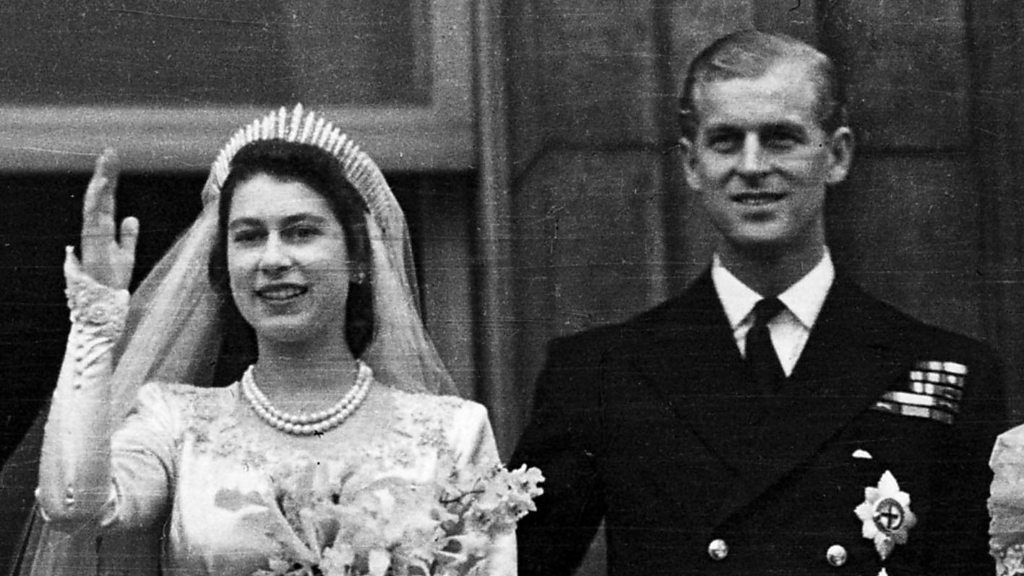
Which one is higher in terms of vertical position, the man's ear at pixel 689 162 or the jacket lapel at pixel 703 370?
the man's ear at pixel 689 162

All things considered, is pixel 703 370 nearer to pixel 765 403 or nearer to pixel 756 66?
pixel 765 403

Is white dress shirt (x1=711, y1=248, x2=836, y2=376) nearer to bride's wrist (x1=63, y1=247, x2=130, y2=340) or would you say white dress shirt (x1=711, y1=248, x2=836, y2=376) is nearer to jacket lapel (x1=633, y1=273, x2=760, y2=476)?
jacket lapel (x1=633, y1=273, x2=760, y2=476)

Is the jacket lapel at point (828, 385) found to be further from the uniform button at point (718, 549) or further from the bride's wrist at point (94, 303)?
the bride's wrist at point (94, 303)

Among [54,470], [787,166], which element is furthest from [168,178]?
[787,166]

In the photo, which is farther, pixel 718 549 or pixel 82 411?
pixel 718 549

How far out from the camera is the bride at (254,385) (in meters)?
5.13

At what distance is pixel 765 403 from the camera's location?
17.8 feet

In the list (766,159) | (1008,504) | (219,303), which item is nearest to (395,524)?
(219,303)

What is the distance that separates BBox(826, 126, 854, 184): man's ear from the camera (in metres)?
5.52

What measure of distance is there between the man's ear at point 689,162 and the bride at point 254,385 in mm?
757

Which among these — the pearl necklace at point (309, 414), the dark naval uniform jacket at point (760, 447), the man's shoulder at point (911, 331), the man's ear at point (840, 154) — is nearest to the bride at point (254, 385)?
the pearl necklace at point (309, 414)

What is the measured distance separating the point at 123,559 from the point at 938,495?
2072mm

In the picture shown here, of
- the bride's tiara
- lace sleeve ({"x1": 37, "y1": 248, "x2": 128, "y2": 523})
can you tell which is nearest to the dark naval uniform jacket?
the bride's tiara

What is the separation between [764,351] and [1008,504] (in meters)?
0.73
